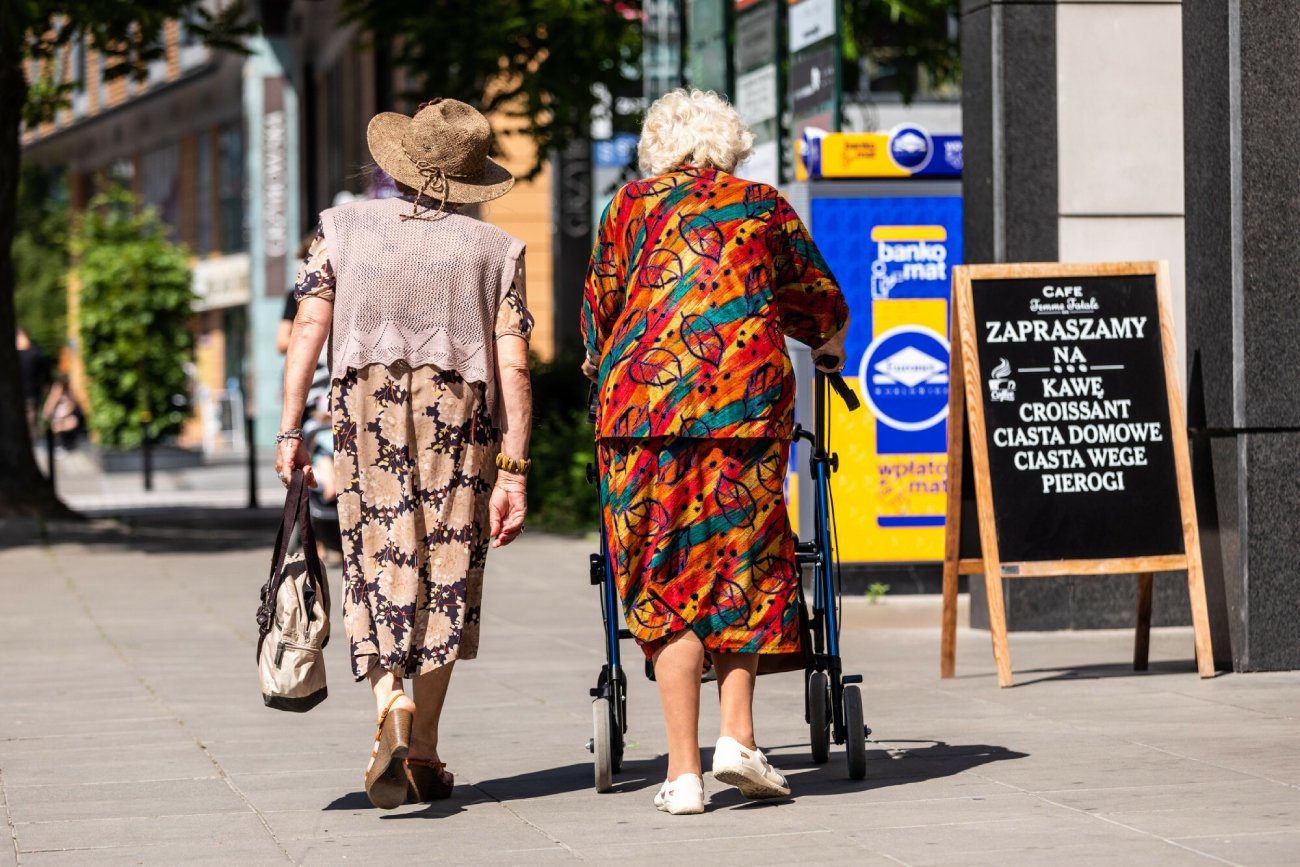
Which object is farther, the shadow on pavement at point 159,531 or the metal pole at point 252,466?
the metal pole at point 252,466

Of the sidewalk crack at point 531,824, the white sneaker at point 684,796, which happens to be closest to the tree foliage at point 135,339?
the sidewalk crack at point 531,824

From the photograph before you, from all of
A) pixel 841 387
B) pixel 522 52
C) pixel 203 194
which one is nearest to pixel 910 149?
pixel 841 387

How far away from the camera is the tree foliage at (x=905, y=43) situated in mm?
17984

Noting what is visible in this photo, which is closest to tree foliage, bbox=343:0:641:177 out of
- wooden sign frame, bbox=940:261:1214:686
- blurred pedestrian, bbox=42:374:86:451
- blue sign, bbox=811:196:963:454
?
blue sign, bbox=811:196:963:454

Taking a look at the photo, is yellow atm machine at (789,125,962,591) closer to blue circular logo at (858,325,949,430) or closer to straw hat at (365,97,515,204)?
blue circular logo at (858,325,949,430)

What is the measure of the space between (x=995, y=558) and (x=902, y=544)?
2912mm

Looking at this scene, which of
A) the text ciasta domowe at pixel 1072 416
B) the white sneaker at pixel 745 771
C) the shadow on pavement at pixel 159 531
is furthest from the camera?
the shadow on pavement at pixel 159 531

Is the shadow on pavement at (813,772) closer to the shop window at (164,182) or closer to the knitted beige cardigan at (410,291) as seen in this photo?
the knitted beige cardigan at (410,291)

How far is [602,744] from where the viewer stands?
5727 millimetres

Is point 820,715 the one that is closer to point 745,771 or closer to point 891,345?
point 745,771

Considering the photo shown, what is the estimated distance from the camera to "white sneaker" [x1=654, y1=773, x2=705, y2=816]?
5.43 meters

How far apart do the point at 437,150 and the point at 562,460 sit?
11175 mm

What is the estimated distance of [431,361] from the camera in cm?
565

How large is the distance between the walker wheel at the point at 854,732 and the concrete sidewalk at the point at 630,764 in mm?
74
